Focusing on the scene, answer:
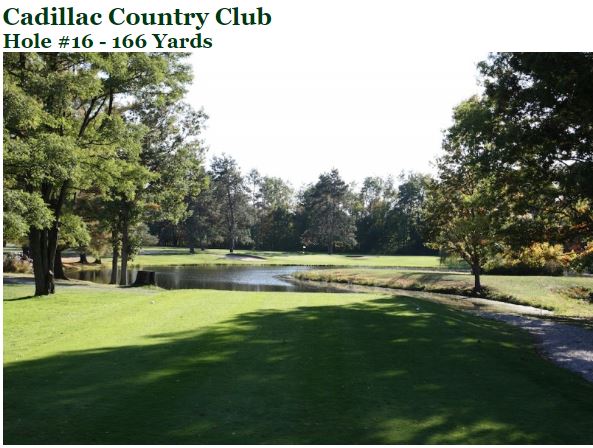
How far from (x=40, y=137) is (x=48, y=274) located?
7930 millimetres

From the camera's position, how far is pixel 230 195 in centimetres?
11344

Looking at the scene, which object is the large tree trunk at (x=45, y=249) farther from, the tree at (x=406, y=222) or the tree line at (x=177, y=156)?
the tree at (x=406, y=222)

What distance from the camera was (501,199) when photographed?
25.1m

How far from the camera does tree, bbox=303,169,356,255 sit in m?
116

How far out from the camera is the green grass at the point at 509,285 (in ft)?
104

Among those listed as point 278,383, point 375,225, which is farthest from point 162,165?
point 375,225

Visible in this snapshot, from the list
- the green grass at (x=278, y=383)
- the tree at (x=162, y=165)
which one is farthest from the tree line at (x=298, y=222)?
the green grass at (x=278, y=383)

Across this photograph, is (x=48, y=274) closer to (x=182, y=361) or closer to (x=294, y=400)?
(x=182, y=361)

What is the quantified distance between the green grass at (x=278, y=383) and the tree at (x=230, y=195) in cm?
9552

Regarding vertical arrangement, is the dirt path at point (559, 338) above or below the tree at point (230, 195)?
below

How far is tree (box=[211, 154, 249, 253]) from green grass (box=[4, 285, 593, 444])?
95.5 metres

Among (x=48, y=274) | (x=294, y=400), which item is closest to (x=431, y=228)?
(x=48, y=274)

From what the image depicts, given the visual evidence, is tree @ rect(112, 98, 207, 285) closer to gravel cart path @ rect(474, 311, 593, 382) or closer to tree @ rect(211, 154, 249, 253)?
gravel cart path @ rect(474, 311, 593, 382)

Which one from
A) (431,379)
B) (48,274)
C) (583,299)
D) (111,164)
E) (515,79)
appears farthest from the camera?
(583,299)
